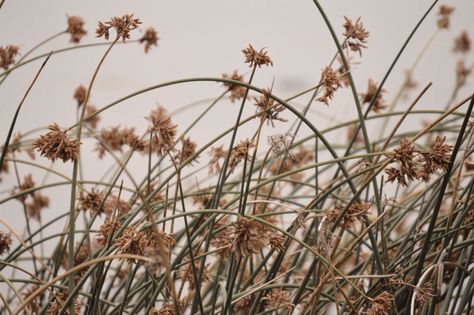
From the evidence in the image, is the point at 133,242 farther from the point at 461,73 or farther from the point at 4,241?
the point at 461,73

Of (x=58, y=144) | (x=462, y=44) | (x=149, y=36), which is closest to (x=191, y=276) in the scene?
(x=58, y=144)

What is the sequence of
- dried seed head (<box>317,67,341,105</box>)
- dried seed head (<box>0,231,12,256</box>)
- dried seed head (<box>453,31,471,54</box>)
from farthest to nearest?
1. dried seed head (<box>453,31,471,54</box>)
2. dried seed head (<box>0,231,12,256</box>)
3. dried seed head (<box>317,67,341,105</box>)

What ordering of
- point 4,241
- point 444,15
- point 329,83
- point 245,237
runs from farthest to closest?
point 444,15, point 4,241, point 329,83, point 245,237

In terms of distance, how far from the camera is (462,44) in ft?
4.06

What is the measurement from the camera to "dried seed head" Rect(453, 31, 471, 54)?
→ 1.24 m

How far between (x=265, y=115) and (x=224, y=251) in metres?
0.15

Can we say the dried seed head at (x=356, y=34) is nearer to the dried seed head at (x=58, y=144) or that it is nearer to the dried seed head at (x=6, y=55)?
the dried seed head at (x=58, y=144)

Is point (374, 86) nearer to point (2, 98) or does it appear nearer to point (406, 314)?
point (406, 314)

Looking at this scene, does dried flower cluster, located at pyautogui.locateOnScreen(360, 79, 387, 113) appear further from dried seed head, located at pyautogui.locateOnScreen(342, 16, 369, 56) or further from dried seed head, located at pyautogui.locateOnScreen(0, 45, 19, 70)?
dried seed head, located at pyautogui.locateOnScreen(0, 45, 19, 70)

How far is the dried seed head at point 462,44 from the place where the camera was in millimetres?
1238

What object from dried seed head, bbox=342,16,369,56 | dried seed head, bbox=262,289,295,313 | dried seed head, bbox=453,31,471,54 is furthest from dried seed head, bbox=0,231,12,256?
dried seed head, bbox=453,31,471,54

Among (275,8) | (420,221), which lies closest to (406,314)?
(420,221)

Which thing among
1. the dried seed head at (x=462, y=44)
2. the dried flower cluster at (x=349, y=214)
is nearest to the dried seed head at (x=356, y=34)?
the dried flower cluster at (x=349, y=214)

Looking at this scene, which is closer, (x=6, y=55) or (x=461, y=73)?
(x=6, y=55)
